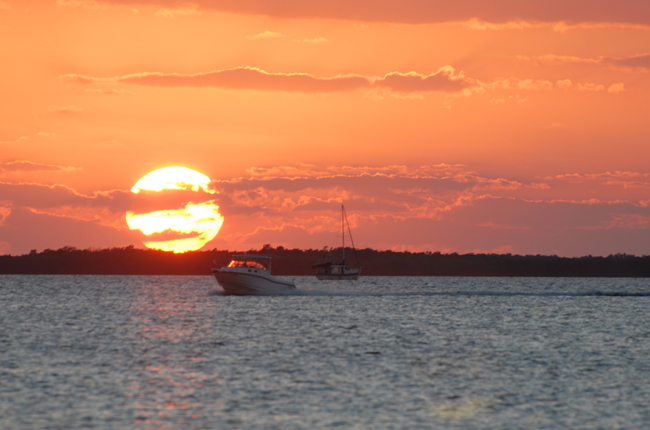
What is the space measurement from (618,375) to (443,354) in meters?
12.7

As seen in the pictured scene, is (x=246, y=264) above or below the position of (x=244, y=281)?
above

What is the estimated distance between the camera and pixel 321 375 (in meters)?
39.9

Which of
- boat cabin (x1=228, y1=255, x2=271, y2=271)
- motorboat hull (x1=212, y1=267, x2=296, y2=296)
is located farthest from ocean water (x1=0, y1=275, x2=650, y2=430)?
boat cabin (x1=228, y1=255, x2=271, y2=271)

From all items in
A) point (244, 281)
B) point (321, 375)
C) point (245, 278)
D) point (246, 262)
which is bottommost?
point (321, 375)

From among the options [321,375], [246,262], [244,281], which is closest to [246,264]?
[246,262]

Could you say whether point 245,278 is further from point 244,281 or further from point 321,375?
point 321,375

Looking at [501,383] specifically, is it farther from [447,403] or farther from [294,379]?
[294,379]

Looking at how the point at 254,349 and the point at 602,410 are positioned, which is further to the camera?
the point at 254,349

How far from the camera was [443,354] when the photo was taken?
5050 centimetres

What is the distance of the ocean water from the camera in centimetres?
2870

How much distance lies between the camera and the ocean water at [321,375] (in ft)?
94.2

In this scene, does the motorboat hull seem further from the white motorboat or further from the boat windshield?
the boat windshield

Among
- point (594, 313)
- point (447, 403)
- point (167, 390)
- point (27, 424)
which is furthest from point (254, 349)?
point (594, 313)

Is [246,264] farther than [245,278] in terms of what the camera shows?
Yes
